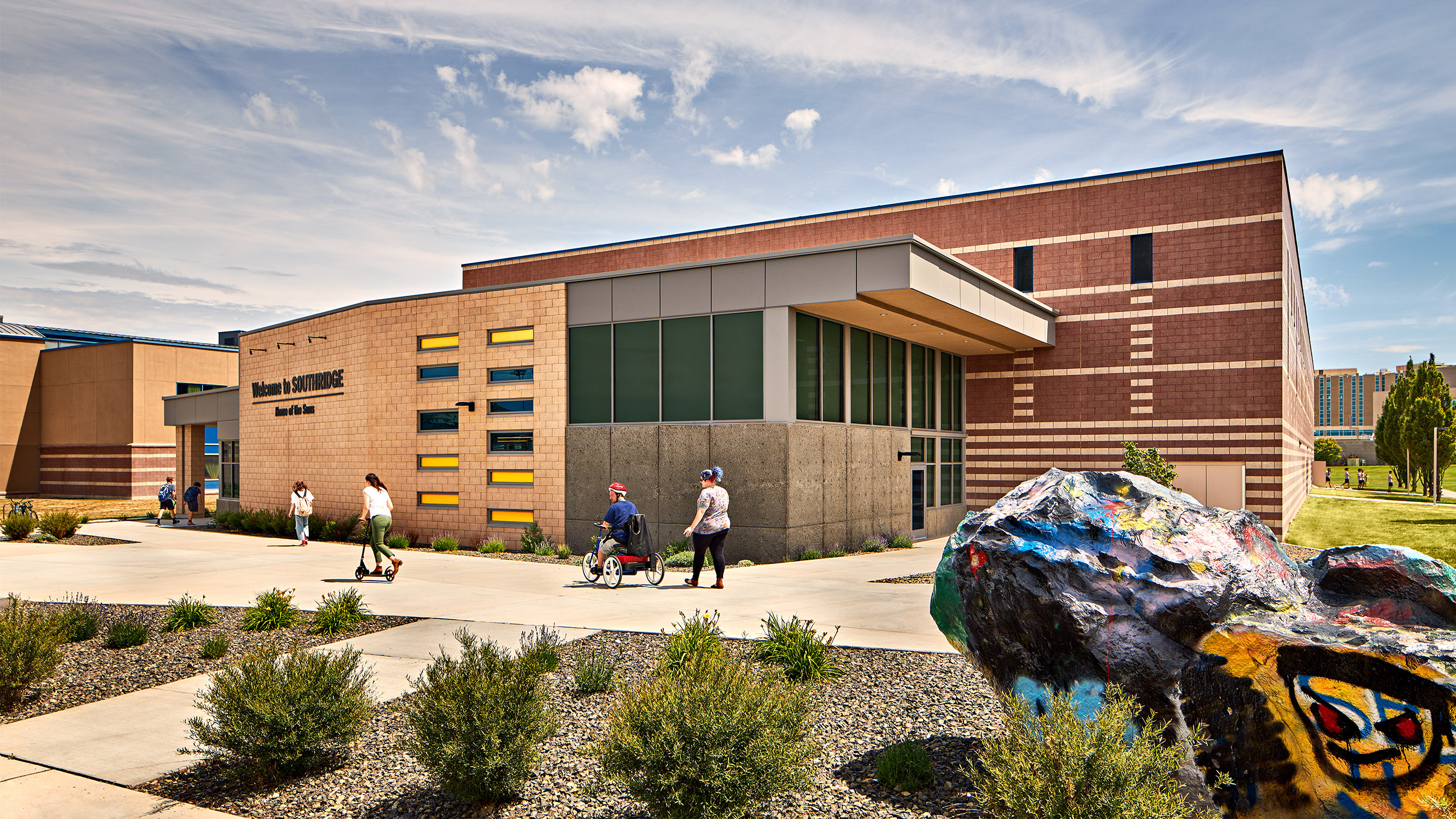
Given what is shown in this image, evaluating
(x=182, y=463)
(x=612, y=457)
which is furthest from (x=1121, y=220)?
(x=182, y=463)

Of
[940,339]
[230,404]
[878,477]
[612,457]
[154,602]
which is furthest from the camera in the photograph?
[230,404]

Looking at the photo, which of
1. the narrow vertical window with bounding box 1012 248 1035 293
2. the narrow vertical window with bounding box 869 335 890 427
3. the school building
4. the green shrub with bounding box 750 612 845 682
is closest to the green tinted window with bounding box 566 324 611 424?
the school building

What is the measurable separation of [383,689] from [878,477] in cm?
1506

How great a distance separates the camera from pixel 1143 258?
25.5m

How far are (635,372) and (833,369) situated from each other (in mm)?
4411

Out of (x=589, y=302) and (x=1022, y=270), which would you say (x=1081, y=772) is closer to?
(x=589, y=302)

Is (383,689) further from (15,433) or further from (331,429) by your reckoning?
(15,433)

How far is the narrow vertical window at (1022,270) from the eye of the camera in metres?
26.9

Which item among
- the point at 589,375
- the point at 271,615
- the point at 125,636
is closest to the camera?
the point at 125,636

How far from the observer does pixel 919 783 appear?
518 centimetres

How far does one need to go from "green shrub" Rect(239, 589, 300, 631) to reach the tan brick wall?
9376 millimetres

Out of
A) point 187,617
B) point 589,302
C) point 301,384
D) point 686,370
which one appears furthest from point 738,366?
point 301,384

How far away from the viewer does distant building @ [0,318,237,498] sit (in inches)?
1816

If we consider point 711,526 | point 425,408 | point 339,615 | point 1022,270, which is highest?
point 1022,270
